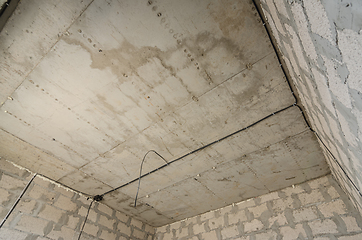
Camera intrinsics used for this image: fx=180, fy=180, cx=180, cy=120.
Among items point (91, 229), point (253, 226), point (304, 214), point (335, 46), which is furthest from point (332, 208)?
point (91, 229)

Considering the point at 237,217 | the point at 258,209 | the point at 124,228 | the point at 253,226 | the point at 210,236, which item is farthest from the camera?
the point at 124,228

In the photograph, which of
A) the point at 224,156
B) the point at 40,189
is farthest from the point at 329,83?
the point at 40,189

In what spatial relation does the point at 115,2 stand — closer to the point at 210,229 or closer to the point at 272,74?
the point at 272,74

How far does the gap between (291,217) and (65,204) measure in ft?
11.4

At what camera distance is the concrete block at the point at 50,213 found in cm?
261

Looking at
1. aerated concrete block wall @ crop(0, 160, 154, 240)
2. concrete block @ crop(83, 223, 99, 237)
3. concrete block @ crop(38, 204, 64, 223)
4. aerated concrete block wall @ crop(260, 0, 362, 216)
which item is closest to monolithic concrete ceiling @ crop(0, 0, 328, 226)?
aerated concrete block wall @ crop(0, 160, 154, 240)

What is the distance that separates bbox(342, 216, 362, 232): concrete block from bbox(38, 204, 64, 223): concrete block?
3.95 meters

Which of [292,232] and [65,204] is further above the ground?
[65,204]

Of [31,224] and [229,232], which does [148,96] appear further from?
[229,232]

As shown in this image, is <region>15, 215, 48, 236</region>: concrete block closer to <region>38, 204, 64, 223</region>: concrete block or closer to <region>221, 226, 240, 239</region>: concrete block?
<region>38, 204, 64, 223</region>: concrete block

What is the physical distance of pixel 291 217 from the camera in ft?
8.61

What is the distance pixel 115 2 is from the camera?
50.9 inches

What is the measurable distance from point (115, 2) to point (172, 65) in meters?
0.62

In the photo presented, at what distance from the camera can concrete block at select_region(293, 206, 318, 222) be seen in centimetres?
248
